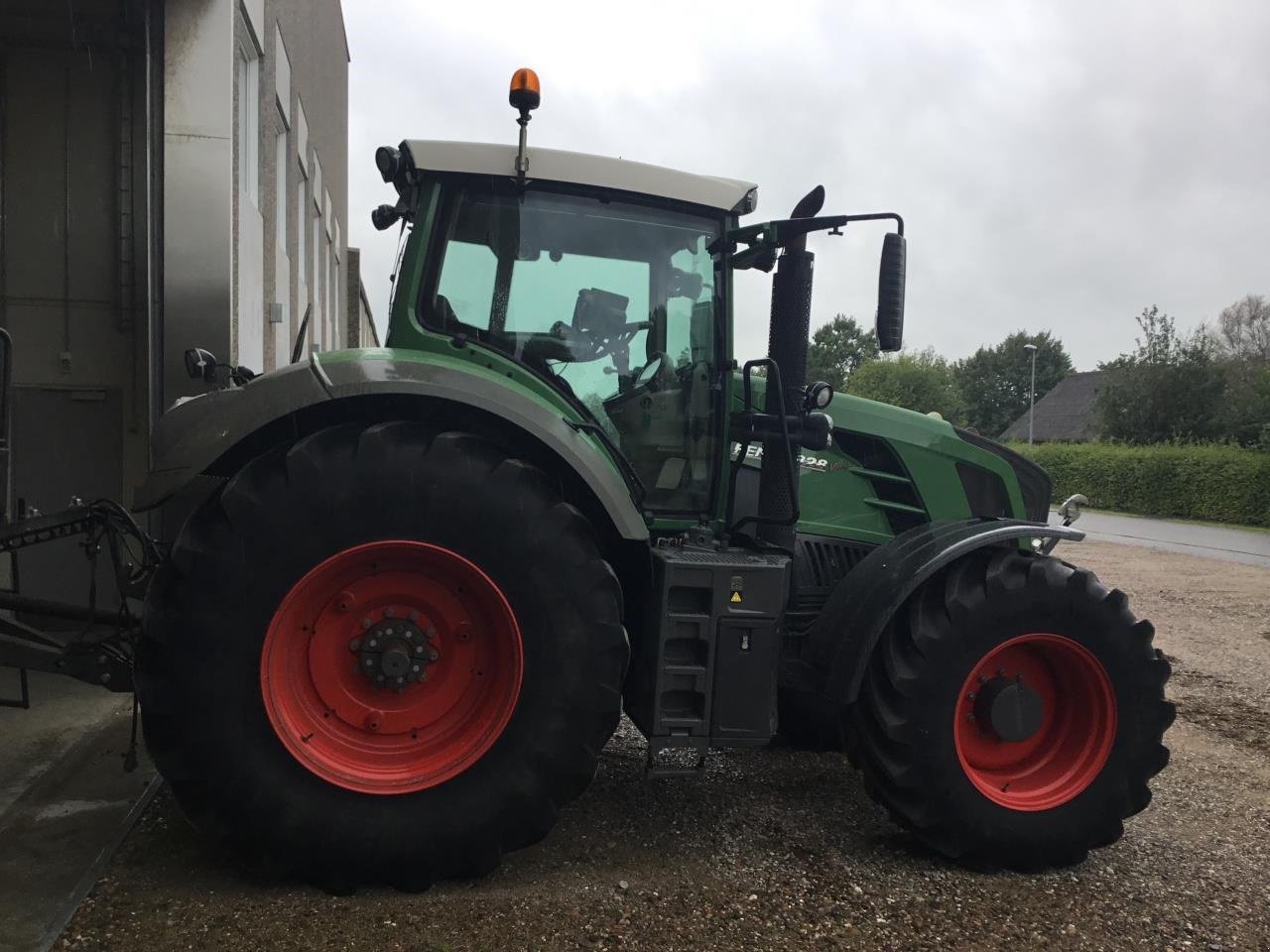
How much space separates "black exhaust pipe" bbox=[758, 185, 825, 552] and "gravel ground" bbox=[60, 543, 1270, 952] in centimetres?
114

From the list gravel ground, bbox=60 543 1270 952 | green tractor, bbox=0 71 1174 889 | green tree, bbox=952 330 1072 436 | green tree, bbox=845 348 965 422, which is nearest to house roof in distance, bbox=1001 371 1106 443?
green tree, bbox=845 348 965 422

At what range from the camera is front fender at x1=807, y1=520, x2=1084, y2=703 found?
11.3 feet

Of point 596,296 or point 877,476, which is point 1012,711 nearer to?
point 877,476

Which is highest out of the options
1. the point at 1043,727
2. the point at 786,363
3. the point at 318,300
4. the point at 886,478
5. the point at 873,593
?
the point at 318,300

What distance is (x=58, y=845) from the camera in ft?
11.3

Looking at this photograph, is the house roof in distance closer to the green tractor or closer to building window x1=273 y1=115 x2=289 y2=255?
building window x1=273 y1=115 x2=289 y2=255

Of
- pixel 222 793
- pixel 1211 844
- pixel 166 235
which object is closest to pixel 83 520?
pixel 222 793

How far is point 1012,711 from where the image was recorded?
3.59m

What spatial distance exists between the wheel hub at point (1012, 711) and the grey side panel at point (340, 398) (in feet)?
4.83

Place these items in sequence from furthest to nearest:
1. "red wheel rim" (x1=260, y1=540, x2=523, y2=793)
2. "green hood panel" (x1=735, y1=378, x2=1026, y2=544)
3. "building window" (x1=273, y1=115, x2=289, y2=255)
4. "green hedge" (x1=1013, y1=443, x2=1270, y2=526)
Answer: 1. "green hedge" (x1=1013, y1=443, x2=1270, y2=526)
2. "building window" (x1=273, y1=115, x2=289, y2=255)
3. "green hood panel" (x1=735, y1=378, x2=1026, y2=544)
4. "red wheel rim" (x1=260, y1=540, x2=523, y2=793)

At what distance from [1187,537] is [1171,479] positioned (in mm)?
7974

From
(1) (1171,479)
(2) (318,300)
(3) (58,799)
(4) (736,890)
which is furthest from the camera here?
(1) (1171,479)

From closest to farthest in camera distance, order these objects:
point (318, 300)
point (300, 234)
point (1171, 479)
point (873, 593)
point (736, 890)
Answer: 1. point (736, 890)
2. point (873, 593)
3. point (300, 234)
4. point (318, 300)
5. point (1171, 479)

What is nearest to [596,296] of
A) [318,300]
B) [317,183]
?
[317,183]
